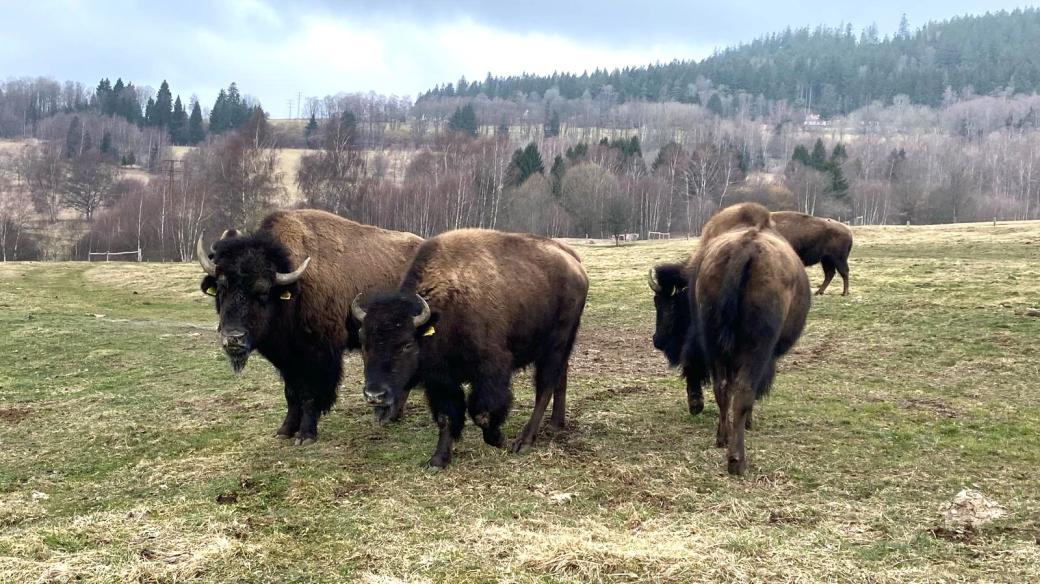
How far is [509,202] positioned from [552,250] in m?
60.4

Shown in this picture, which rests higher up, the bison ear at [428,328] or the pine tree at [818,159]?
the pine tree at [818,159]

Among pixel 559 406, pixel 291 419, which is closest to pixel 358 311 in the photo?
pixel 291 419

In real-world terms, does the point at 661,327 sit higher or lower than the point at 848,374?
higher

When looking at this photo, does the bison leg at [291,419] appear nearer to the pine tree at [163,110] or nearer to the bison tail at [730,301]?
the bison tail at [730,301]

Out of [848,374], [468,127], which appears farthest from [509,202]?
[468,127]

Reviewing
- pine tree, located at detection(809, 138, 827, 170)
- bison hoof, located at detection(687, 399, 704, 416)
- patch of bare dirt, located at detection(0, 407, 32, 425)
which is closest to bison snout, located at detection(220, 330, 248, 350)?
patch of bare dirt, located at detection(0, 407, 32, 425)

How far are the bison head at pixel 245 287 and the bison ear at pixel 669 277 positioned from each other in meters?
4.77

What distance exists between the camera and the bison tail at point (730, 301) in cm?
693

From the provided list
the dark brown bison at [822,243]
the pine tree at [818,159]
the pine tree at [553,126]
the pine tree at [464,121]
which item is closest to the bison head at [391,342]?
the dark brown bison at [822,243]

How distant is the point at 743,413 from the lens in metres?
6.87

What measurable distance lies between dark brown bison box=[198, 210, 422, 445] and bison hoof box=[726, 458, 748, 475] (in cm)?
424

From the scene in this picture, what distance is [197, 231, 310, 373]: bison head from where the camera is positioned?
7539mm

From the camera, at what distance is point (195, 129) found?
134 metres

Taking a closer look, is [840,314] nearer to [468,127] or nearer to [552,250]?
[552,250]
